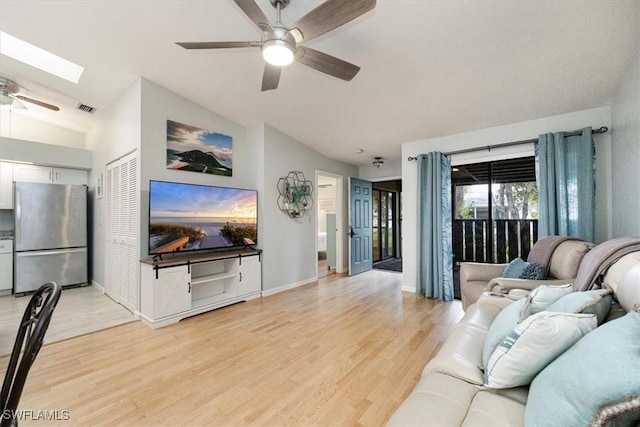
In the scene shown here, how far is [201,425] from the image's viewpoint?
1566 mm

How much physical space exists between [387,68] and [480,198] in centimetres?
272

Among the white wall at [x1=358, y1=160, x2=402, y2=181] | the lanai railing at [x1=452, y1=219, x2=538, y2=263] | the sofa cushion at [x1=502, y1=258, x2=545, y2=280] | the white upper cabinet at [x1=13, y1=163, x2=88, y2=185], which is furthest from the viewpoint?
the white wall at [x1=358, y1=160, x2=402, y2=181]

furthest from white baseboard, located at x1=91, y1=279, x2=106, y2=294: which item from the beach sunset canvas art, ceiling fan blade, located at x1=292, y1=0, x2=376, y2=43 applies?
ceiling fan blade, located at x1=292, y1=0, x2=376, y2=43

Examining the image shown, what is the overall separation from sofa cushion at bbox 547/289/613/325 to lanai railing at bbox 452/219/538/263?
10.4 ft

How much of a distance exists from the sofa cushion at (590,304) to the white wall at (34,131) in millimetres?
7089

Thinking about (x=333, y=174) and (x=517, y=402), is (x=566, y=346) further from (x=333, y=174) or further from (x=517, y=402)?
(x=333, y=174)

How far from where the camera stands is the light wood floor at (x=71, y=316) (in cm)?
271

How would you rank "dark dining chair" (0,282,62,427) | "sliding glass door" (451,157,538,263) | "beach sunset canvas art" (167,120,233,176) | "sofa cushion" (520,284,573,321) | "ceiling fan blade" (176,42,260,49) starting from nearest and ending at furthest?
1. "dark dining chair" (0,282,62,427)
2. "sofa cushion" (520,284,573,321)
3. "ceiling fan blade" (176,42,260,49)
4. "beach sunset canvas art" (167,120,233,176)
5. "sliding glass door" (451,157,538,263)

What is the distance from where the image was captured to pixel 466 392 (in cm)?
110

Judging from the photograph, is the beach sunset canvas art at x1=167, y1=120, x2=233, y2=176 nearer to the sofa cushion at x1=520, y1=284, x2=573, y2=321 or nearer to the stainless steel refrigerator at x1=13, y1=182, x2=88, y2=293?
the stainless steel refrigerator at x1=13, y1=182, x2=88, y2=293

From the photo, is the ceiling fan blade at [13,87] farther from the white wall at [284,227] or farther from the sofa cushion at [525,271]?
the sofa cushion at [525,271]

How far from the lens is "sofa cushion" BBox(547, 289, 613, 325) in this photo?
3.65 ft

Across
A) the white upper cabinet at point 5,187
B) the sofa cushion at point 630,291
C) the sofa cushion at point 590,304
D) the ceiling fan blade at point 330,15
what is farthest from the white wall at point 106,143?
the sofa cushion at point 630,291

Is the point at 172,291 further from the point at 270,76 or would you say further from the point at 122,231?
the point at 270,76
